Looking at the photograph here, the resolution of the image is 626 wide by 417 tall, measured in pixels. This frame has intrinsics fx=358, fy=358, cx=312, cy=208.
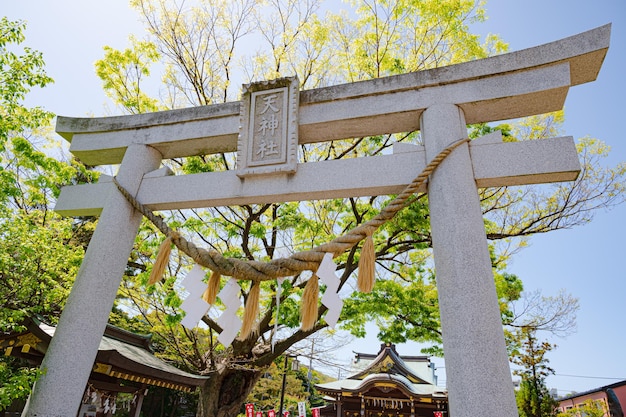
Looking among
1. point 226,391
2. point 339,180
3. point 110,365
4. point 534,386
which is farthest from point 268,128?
point 534,386

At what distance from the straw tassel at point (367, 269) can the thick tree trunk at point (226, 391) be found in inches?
→ 235

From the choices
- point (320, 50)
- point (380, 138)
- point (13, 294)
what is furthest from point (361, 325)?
point (13, 294)

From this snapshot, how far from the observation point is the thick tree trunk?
763 cm

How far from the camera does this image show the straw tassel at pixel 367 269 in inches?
101

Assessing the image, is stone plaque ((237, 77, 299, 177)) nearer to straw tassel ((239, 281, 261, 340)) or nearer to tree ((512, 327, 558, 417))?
straw tassel ((239, 281, 261, 340))

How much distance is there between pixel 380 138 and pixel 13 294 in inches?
234

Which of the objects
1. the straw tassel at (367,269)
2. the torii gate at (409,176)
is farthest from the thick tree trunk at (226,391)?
the straw tassel at (367,269)

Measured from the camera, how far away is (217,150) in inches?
157

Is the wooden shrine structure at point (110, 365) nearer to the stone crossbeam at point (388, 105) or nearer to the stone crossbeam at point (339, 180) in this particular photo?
the stone crossbeam at point (339, 180)

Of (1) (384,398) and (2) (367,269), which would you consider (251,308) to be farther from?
(1) (384,398)

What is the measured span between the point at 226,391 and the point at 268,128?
6599 millimetres

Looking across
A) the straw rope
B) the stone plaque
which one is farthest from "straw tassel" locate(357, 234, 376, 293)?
the stone plaque

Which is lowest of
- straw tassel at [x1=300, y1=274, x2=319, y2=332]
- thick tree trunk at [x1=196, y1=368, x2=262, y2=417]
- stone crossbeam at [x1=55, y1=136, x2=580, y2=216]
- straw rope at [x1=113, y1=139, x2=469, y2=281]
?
thick tree trunk at [x1=196, y1=368, x2=262, y2=417]

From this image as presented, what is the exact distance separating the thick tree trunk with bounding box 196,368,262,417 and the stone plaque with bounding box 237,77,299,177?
18.8ft
